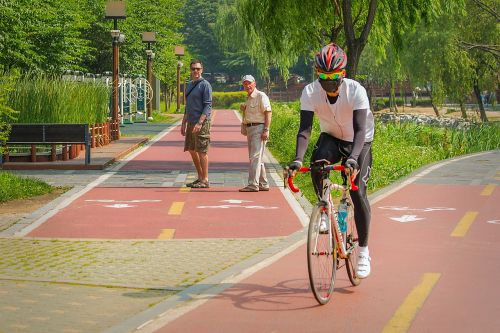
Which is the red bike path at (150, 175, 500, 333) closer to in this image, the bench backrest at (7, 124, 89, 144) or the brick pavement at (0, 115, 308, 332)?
the brick pavement at (0, 115, 308, 332)

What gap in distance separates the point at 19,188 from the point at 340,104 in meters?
8.75

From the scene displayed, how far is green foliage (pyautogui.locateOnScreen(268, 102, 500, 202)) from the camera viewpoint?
20.4 meters

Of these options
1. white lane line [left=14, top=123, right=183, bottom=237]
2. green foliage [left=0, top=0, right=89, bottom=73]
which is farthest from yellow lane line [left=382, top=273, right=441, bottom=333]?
green foliage [left=0, top=0, right=89, bottom=73]

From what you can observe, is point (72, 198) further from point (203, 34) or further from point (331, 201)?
point (203, 34)

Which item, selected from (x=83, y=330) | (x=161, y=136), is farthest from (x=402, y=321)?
(x=161, y=136)

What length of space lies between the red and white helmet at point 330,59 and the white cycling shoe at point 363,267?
1.58 m

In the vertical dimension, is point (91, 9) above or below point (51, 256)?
above

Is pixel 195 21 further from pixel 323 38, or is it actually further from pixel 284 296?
pixel 284 296

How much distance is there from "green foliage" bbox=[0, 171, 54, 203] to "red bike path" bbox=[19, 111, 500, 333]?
78cm

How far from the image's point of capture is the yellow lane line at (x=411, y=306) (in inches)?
275

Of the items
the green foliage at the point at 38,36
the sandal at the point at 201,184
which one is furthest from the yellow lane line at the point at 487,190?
the green foliage at the point at 38,36

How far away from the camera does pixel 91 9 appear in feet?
171

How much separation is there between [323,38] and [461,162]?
8.43m

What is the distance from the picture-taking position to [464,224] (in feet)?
41.5
